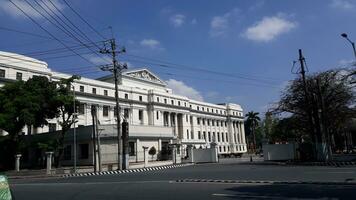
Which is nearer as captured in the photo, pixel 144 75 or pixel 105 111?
pixel 105 111

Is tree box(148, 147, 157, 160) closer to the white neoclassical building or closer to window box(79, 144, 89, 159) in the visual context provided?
the white neoclassical building

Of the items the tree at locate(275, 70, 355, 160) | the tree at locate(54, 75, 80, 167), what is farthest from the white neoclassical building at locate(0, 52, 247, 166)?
the tree at locate(275, 70, 355, 160)

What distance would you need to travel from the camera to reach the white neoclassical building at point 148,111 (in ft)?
185

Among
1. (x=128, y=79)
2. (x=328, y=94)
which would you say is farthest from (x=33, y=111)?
(x=128, y=79)

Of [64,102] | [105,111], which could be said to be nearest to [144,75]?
[105,111]

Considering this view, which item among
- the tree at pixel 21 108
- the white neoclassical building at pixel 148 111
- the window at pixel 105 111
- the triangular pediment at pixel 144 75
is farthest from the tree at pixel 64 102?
the triangular pediment at pixel 144 75

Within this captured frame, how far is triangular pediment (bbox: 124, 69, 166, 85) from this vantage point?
3356 inches

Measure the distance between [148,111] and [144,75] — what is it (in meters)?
8.72

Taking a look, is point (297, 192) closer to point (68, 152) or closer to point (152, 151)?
point (152, 151)

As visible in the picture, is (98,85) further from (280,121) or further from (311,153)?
(311,153)

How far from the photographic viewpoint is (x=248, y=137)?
151 meters

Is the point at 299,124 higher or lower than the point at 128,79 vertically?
lower

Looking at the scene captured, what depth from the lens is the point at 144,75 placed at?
89688mm

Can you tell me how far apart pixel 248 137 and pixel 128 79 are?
7948 cm
